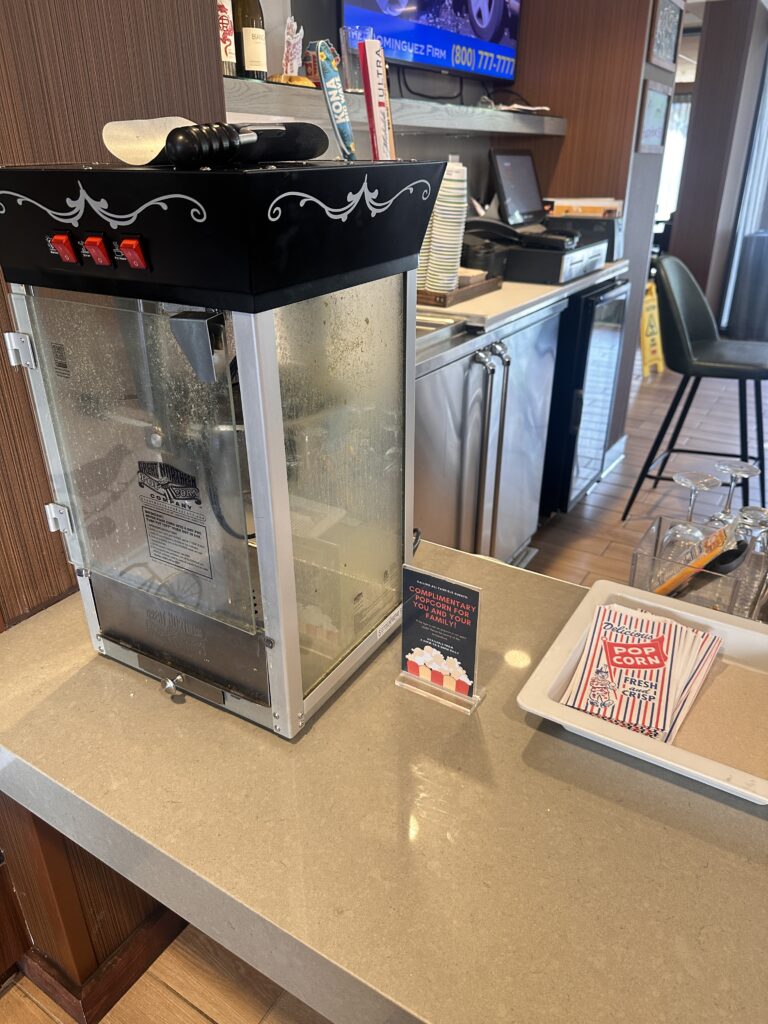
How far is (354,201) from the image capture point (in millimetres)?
694

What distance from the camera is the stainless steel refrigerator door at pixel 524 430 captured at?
2.42 metres

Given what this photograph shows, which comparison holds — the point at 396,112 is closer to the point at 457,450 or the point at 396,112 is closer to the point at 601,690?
the point at 457,450

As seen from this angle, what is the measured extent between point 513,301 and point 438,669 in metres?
1.67

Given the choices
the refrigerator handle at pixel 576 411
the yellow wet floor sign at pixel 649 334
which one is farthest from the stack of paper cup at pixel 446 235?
the yellow wet floor sign at pixel 649 334

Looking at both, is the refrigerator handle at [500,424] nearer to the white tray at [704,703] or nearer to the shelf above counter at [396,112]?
the shelf above counter at [396,112]

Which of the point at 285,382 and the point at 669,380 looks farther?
the point at 669,380

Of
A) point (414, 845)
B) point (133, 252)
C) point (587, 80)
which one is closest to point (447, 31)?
point (587, 80)

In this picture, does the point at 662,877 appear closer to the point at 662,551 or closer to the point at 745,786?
the point at 745,786

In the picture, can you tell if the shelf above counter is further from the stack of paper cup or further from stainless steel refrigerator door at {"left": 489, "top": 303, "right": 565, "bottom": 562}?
stainless steel refrigerator door at {"left": 489, "top": 303, "right": 565, "bottom": 562}

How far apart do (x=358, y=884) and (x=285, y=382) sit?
47cm

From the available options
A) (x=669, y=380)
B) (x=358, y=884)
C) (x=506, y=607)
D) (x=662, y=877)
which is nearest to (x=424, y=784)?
(x=358, y=884)

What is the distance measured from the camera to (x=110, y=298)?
73 cm

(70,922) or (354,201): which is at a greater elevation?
(354,201)

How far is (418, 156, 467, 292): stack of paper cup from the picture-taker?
82.9 inches
